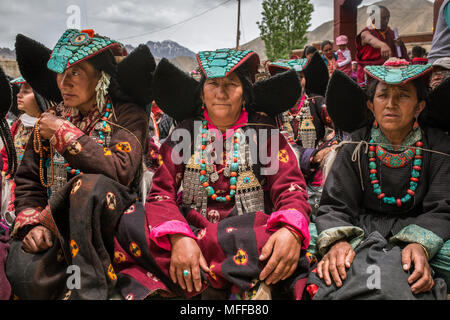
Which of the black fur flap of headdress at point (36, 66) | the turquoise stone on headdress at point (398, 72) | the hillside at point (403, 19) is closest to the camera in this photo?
the turquoise stone on headdress at point (398, 72)

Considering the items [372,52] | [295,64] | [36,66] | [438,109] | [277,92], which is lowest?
[438,109]

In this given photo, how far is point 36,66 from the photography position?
2.57 metres

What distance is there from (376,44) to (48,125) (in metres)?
5.29

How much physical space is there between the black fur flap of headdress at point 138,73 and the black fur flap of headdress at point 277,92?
2.36ft

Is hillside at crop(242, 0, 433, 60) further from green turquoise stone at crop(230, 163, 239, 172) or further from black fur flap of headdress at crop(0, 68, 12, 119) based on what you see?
green turquoise stone at crop(230, 163, 239, 172)

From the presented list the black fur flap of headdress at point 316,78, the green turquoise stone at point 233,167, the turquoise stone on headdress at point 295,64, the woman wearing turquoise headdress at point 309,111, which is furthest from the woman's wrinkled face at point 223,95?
the black fur flap of headdress at point 316,78

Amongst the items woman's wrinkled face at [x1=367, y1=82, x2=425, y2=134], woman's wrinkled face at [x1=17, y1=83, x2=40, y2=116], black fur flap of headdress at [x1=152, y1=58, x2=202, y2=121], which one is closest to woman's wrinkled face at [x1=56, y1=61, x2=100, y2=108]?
black fur flap of headdress at [x1=152, y1=58, x2=202, y2=121]

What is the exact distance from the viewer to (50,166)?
238cm

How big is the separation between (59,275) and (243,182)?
115 cm

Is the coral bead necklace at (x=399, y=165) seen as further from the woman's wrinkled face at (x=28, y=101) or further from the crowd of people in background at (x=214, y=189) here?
the woman's wrinkled face at (x=28, y=101)

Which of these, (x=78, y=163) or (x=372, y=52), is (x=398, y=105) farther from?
(x=372, y=52)

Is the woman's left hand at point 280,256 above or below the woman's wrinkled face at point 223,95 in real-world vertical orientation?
below

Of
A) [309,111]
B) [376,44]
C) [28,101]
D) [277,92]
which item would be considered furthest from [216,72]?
[376,44]

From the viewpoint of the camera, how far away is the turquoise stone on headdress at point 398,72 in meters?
2.03
